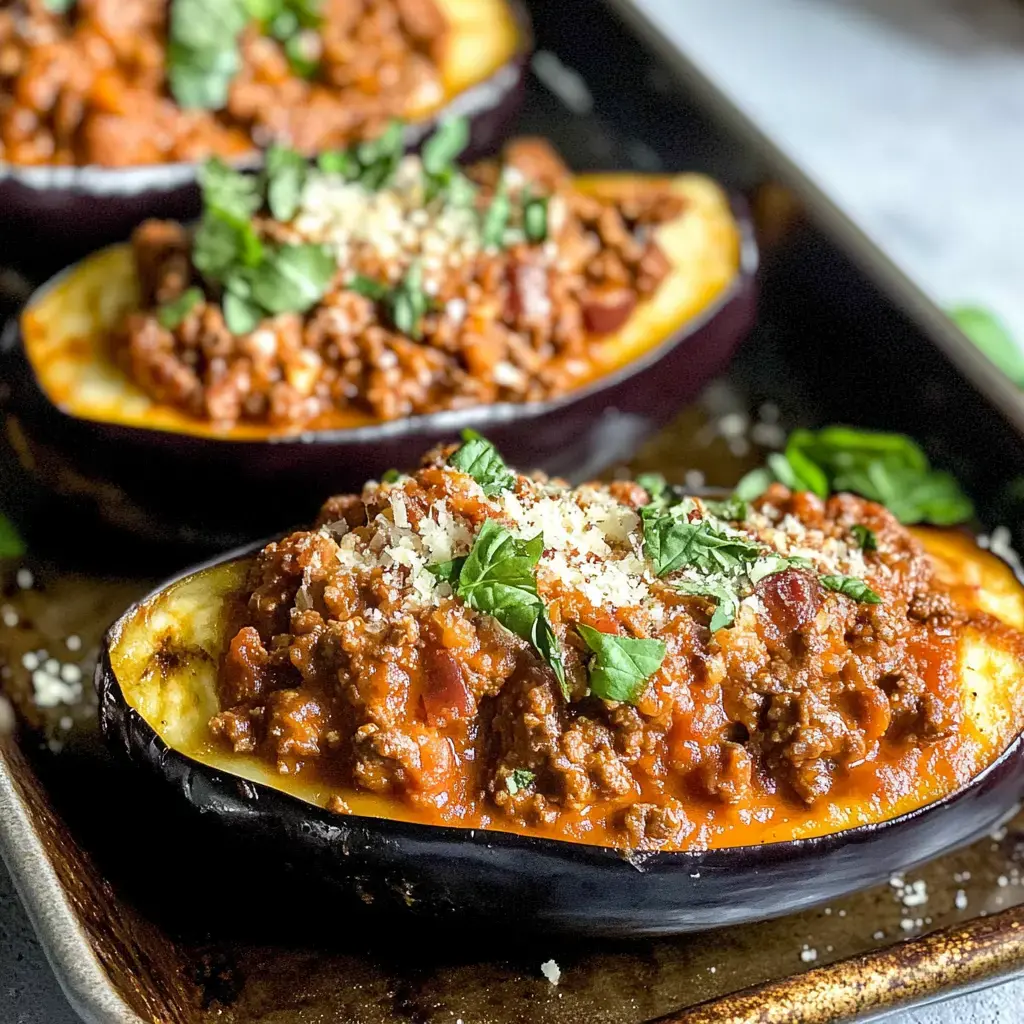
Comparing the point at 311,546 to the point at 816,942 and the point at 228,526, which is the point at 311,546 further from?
the point at 816,942

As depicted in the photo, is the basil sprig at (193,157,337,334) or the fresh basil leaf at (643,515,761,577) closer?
the fresh basil leaf at (643,515,761,577)

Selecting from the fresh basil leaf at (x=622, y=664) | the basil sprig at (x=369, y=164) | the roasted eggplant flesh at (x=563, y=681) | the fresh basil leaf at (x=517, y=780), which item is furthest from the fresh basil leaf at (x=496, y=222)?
the fresh basil leaf at (x=517, y=780)

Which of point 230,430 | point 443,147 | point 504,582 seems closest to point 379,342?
point 230,430

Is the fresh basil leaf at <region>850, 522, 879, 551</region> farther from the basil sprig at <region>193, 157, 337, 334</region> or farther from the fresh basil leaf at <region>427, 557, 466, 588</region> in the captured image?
the basil sprig at <region>193, 157, 337, 334</region>

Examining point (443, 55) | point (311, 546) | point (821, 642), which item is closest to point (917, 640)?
point (821, 642)

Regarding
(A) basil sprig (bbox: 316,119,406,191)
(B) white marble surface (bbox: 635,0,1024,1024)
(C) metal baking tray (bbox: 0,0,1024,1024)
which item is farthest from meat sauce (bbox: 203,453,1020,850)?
(B) white marble surface (bbox: 635,0,1024,1024)

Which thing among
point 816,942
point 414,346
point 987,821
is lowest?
point 816,942
